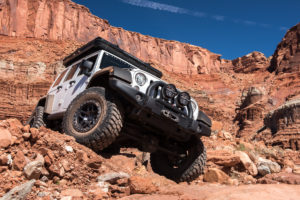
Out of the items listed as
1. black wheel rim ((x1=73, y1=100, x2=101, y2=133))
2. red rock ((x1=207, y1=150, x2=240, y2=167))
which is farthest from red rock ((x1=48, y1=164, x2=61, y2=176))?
red rock ((x1=207, y1=150, x2=240, y2=167))

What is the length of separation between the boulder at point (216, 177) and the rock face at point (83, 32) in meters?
54.4

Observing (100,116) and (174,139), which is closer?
(100,116)

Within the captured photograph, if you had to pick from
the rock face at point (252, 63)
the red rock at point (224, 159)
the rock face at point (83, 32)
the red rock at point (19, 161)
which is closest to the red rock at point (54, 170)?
the red rock at point (19, 161)

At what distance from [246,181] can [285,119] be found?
2994 centimetres

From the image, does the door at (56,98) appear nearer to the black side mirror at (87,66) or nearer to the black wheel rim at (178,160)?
the black side mirror at (87,66)

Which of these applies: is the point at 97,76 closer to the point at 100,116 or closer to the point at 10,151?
the point at 100,116

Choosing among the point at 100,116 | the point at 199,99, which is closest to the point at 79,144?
the point at 100,116

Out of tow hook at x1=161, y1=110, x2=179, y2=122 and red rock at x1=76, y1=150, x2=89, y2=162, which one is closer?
red rock at x1=76, y1=150, x2=89, y2=162

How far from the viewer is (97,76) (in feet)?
16.9

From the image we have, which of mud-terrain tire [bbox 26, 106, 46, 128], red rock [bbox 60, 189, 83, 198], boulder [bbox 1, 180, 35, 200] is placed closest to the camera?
boulder [bbox 1, 180, 35, 200]

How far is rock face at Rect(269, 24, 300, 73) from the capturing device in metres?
60.0

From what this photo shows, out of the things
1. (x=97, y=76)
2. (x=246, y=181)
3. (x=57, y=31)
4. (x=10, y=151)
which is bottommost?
(x=246, y=181)

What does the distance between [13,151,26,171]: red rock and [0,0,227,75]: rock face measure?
5615cm

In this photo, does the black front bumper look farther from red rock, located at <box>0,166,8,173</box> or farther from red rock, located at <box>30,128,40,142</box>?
red rock, located at <box>0,166,8,173</box>
